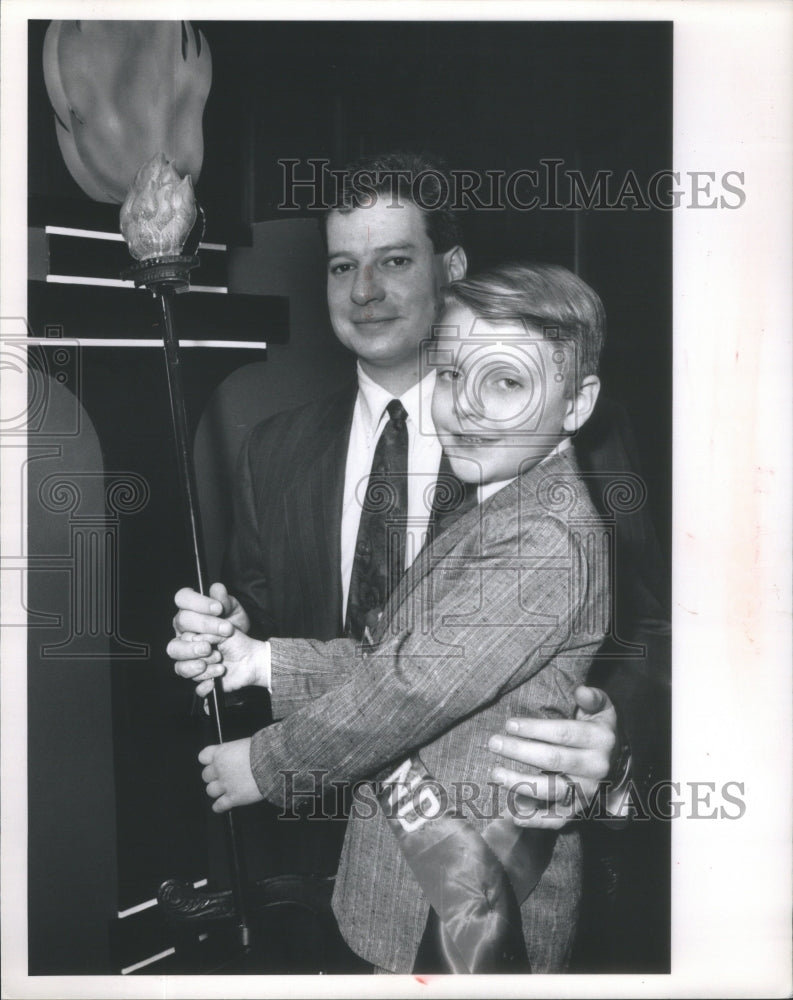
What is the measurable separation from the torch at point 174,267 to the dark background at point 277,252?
24 millimetres

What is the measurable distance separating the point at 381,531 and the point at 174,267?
18.5 inches

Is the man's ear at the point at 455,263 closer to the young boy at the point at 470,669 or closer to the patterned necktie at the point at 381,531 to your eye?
the young boy at the point at 470,669

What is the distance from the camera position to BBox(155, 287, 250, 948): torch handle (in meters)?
1.45

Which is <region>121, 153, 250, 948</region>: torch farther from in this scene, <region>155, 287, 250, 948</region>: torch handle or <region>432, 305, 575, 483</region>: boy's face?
<region>432, 305, 575, 483</region>: boy's face

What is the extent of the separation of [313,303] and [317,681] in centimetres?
53

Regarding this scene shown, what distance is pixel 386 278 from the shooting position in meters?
1.45

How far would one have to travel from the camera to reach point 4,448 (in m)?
1.51

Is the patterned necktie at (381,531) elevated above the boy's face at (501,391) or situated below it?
below

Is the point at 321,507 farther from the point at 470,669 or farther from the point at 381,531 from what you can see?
the point at 470,669

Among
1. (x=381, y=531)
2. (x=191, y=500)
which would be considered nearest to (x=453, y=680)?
(x=381, y=531)

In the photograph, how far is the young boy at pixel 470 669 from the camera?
1421 millimetres

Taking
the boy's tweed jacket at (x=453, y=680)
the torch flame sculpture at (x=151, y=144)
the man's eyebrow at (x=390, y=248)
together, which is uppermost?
the torch flame sculpture at (x=151, y=144)

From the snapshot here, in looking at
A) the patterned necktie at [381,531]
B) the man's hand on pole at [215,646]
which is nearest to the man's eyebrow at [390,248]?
the patterned necktie at [381,531]

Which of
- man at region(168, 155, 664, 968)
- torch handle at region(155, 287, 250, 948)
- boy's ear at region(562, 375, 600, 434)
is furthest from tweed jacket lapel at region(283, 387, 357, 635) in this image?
boy's ear at region(562, 375, 600, 434)
